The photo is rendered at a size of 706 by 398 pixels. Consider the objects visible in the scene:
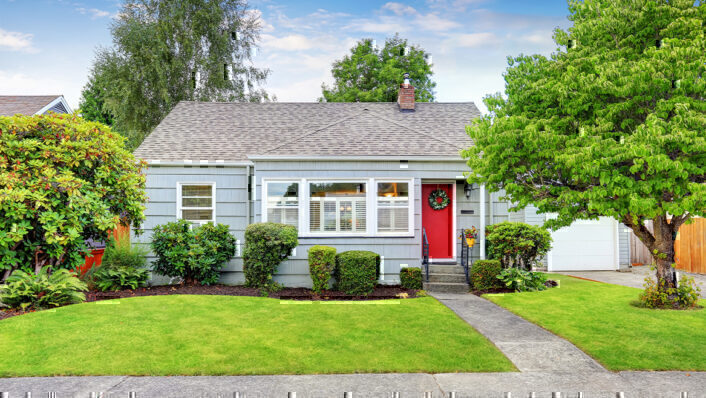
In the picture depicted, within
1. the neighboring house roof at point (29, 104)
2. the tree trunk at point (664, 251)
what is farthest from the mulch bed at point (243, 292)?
the neighboring house roof at point (29, 104)

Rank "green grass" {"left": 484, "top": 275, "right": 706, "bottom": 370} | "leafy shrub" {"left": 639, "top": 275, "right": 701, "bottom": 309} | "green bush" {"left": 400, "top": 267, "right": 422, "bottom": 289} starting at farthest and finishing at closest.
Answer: "green bush" {"left": 400, "top": 267, "right": 422, "bottom": 289}
"leafy shrub" {"left": 639, "top": 275, "right": 701, "bottom": 309}
"green grass" {"left": 484, "top": 275, "right": 706, "bottom": 370}

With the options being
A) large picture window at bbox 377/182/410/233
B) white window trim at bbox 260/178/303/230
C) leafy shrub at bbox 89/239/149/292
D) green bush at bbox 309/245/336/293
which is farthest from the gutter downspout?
leafy shrub at bbox 89/239/149/292

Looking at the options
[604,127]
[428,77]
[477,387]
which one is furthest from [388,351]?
[428,77]

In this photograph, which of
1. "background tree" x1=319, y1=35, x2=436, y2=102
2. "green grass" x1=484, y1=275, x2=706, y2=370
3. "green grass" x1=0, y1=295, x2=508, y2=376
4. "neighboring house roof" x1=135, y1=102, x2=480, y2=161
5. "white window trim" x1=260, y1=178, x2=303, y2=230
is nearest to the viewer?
"green grass" x1=0, y1=295, x2=508, y2=376

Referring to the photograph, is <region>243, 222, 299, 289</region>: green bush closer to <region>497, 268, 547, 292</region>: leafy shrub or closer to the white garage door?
<region>497, 268, 547, 292</region>: leafy shrub

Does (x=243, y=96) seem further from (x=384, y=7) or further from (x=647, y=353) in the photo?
(x=647, y=353)

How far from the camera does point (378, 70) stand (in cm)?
2467

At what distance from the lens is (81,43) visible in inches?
846

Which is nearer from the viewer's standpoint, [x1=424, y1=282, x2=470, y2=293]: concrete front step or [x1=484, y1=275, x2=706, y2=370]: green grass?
[x1=484, y1=275, x2=706, y2=370]: green grass

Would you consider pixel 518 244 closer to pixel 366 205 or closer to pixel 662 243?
pixel 662 243

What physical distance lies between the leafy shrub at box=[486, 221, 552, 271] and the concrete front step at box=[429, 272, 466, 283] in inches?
38.4

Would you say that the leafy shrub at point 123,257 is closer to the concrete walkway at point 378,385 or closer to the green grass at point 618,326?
the concrete walkway at point 378,385

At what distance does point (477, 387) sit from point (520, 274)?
6337 mm

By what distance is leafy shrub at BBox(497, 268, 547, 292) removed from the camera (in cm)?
979
